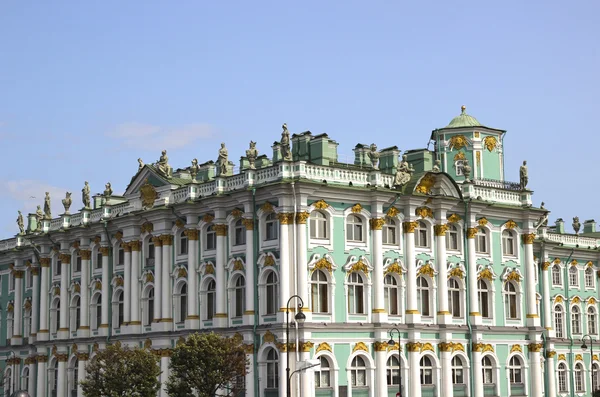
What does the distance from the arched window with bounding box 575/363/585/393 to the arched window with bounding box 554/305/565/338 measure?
329 centimetres

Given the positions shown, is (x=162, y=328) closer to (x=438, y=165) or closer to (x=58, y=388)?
(x=58, y=388)

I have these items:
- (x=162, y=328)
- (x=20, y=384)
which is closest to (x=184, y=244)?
(x=162, y=328)

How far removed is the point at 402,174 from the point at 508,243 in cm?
1177

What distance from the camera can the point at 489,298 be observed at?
79125mm

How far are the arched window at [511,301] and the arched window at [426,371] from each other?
8.87 meters

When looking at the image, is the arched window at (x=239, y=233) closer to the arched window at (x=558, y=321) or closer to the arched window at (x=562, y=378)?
the arched window at (x=558, y=321)

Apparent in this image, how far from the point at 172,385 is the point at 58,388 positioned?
74.5 ft

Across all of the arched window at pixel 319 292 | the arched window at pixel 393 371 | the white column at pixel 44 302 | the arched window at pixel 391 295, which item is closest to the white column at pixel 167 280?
the arched window at pixel 319 292

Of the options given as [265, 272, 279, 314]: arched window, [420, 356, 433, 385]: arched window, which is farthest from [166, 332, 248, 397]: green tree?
[420, 356, 433, 385]: arched window

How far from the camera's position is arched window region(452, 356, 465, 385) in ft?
249

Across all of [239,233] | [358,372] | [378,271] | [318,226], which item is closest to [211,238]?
[239,233]

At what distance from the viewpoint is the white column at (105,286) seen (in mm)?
Answer: 83250

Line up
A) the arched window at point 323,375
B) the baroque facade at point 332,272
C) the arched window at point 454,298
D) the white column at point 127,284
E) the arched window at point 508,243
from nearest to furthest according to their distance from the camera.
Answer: the arched window at point 323,375 → the baroque facade at point 332,272 → the arched window at point 454,298 → the white column at point 127,284 → the arched window at point 508,243

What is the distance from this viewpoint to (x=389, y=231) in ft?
242
